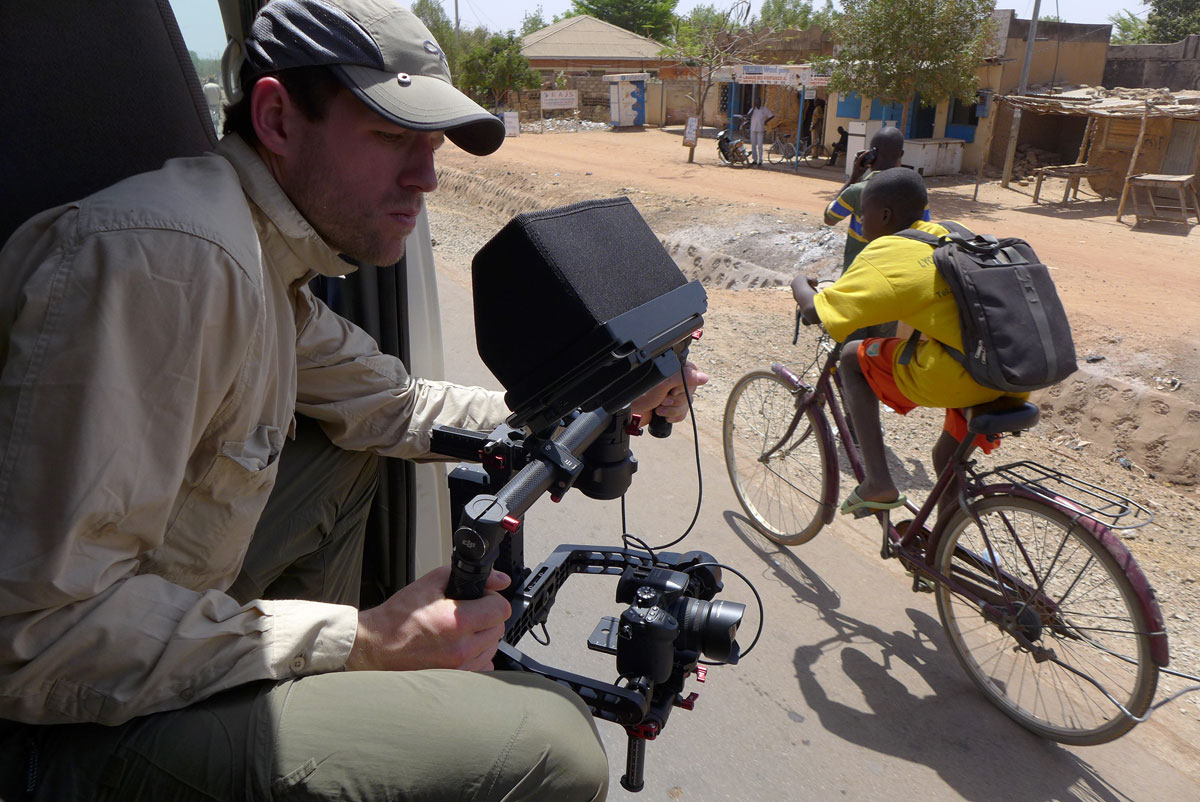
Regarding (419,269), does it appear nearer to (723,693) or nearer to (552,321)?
(552,321)

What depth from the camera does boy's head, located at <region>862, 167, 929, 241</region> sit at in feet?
12.6

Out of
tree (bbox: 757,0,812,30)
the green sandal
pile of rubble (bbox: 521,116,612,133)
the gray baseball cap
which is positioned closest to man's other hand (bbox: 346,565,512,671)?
the gray baseball cap

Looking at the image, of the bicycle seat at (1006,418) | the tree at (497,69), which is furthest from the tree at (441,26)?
the bicycle seat at (1006,418)

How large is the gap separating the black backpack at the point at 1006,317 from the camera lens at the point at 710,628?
157 centimetres

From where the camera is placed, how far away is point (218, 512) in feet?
5.08

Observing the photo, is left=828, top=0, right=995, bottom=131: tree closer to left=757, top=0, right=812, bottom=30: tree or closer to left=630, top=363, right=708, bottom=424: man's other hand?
left=630, top=363, right=708, bottom=424: man's other hand

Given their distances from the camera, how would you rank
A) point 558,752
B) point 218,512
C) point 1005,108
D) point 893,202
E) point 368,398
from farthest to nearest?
point 1005,108 → point 893,202 → point 368,398 → point 218,512 → point 558,752

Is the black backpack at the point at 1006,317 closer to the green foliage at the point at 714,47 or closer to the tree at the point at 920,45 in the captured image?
the tree at the point at 920,45

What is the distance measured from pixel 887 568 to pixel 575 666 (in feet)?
5.19

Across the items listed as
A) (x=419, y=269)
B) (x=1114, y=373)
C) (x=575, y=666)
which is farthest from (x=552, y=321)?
(x=1114, y=373)

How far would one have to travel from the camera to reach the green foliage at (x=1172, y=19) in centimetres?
3783

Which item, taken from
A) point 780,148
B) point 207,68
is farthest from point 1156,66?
point 207,68

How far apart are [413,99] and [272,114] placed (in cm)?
27

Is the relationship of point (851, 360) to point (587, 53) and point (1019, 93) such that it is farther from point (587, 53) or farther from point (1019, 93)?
point (587, 53)
